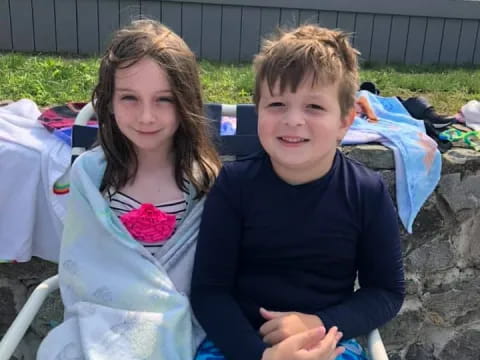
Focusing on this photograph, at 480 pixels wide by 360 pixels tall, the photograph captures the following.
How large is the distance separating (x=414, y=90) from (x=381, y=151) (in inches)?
82.8

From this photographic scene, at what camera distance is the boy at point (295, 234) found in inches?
55.7

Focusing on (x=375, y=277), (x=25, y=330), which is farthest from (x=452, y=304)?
(x=25, y=330)

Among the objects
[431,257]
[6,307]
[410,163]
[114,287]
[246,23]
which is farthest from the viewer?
[246,23]

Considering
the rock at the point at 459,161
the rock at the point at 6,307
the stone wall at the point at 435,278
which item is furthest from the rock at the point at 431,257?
the rock at the point at 6,307

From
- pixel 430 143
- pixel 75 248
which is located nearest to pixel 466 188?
pixel 430 143

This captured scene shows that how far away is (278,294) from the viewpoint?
1.53 meters

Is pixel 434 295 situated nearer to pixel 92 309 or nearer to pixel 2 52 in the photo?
pixel 92 309

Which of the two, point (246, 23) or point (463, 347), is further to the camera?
point (246, 23)

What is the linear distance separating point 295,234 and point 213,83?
2.44 meters

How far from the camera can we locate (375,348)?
1.49 metres

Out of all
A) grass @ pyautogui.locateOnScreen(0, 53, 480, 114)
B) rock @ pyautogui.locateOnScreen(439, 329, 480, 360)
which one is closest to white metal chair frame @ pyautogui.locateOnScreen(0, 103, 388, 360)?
rock @ pyautogui.locateOnScreen(439, 329, 480, 360)

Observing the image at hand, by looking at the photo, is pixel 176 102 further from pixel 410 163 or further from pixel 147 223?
pixel 410 163

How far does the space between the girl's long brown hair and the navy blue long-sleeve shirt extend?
0.72 ft

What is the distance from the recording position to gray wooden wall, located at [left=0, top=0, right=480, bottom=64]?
5.27m
